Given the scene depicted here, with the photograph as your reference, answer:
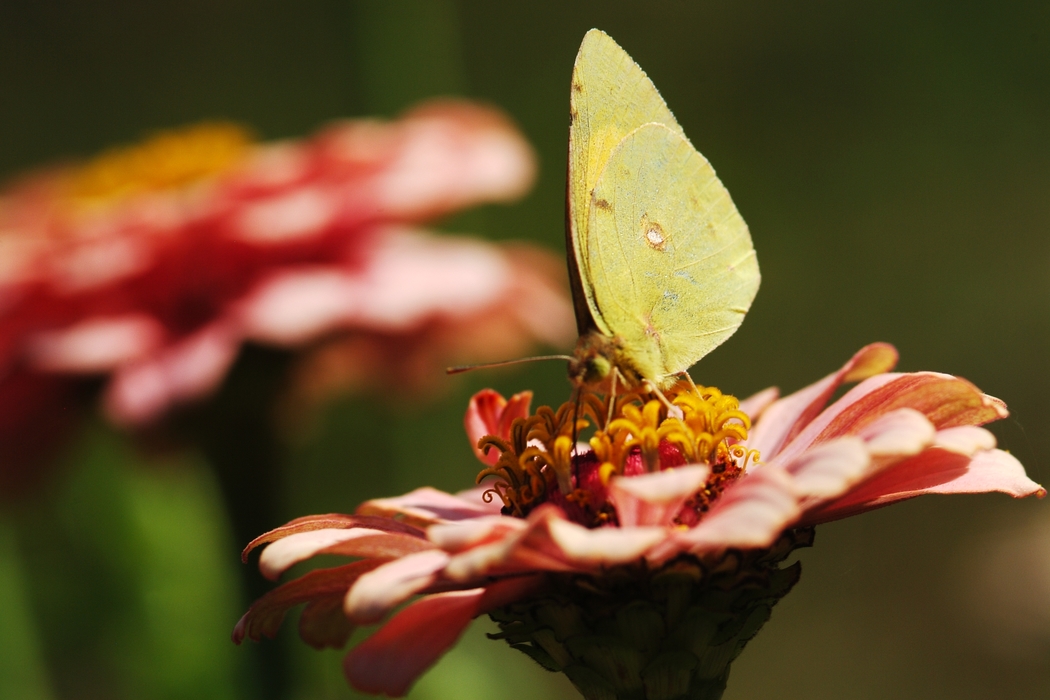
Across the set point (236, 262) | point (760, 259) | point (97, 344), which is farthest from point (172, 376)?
point (760, 259)

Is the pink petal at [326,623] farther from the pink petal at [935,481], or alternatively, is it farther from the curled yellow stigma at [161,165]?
the curled yellow stigma at [161,165]

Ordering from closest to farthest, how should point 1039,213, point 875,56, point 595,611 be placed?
1. point 595,611
2. point 1039,213
3. point 875,56

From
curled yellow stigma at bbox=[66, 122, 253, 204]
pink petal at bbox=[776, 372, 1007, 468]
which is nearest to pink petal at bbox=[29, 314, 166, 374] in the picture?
curled yellow stigma at bbox=[66, 122, 253, 204]

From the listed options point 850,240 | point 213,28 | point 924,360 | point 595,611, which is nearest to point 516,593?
point 595,611

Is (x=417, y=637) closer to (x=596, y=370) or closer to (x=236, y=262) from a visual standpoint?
(x=596, y=370)

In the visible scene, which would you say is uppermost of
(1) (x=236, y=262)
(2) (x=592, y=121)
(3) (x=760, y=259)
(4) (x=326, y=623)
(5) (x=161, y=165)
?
(2) (x=592, y=121)

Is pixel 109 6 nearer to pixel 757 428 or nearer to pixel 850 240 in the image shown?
pixel 850 240

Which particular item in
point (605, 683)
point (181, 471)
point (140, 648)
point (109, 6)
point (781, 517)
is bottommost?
point (140, 648)
